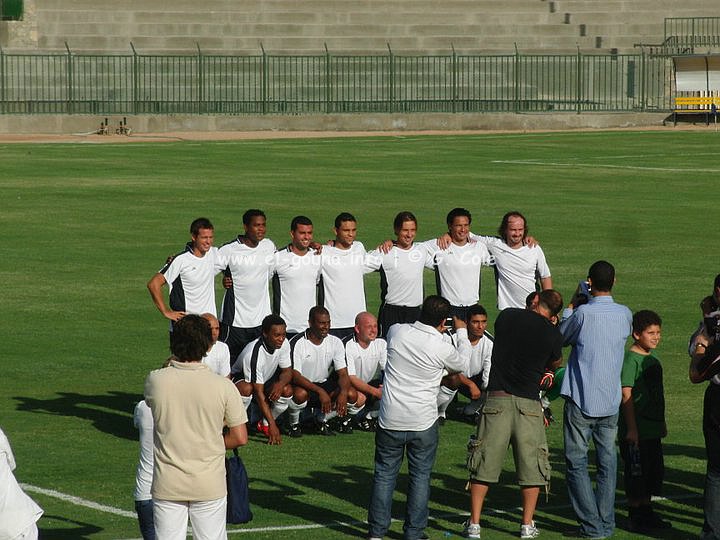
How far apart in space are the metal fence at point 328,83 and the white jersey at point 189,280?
3517 centimetres

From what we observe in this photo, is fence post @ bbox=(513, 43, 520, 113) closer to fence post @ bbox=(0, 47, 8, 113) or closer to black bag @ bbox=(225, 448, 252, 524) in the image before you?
fence post @ bbox=(0, 47, 8, 113)

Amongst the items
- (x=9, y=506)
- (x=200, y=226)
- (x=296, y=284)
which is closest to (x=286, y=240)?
(x=296, y=284)

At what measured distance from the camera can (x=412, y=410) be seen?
10.6 meters

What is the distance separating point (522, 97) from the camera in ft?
176

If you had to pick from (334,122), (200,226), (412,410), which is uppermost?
(334,122)

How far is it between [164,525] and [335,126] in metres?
41.6

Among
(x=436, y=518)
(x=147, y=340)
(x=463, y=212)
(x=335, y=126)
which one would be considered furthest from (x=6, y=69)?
(x=436, y=518)

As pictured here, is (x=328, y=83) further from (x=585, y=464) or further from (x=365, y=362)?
(x=585, y=464)

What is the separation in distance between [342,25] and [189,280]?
43.6 meters

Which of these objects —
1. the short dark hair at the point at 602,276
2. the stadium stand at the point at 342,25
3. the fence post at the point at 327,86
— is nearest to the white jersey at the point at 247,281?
the short dark hair at the point at 602,276

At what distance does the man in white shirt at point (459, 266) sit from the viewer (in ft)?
51.2

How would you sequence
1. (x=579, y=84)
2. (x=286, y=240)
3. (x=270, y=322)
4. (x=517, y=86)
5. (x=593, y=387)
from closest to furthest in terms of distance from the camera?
(x=593, y=387) < (x=270, y=322) < (x=286, y=240) < (x=517, y=86) < (x=579, y=84)

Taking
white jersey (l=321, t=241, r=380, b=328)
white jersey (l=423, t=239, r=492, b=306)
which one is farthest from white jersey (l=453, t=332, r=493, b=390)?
white jersey (l=321, t=241, r=380, b=328)

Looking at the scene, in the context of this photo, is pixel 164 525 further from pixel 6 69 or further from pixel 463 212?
pixel 6 69
